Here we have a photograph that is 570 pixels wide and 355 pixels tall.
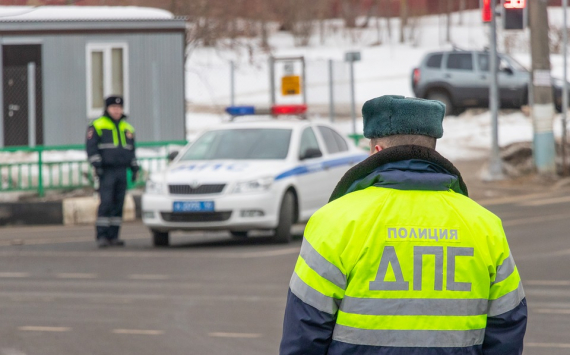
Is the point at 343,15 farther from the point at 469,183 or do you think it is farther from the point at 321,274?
the point at 321,274

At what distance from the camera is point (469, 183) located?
66.6ft

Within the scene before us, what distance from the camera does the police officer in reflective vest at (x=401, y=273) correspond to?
9.49 ft

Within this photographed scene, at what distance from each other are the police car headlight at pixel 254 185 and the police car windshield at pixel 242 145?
2.53 ft

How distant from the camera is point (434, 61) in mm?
30703

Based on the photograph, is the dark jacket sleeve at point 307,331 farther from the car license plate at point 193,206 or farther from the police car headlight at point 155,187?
the police car headlight at point 155,187

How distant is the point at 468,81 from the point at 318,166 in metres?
16.8

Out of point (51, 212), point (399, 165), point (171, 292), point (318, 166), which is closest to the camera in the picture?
point (399, 165)

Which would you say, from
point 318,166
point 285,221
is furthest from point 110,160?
point 318,166

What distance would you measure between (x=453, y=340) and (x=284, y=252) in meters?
9.50

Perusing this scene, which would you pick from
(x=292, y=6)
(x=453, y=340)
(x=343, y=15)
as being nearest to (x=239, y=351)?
(x=453, y=340)

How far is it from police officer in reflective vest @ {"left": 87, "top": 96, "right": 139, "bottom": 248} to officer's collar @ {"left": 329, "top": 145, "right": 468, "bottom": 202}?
10435mm

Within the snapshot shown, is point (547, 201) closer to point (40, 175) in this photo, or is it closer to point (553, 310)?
point (40, 175)

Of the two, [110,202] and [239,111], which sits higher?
[239,111]

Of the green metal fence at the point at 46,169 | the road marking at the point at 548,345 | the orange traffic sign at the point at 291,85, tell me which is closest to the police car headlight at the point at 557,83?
the orange traffic sign at the point at 291,85
